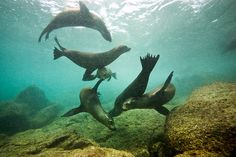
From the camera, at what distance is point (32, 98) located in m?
23.5

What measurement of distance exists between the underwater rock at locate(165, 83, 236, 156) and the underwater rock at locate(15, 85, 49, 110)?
2110cm

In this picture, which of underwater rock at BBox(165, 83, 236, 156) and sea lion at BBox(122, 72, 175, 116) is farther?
sea lion at BBox(122, 72, 175, 116)

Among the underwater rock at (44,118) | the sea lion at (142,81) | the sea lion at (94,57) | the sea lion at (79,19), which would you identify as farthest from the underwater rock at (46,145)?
the underwater rock at (44,118)

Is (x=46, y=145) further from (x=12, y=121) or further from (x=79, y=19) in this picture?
(x=12, y=121)

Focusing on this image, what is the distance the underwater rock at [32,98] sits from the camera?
75.3 feet

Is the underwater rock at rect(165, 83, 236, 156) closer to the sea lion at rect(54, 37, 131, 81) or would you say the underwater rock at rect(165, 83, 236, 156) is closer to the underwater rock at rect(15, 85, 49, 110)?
the sea lion at rect(54, 37, 131, 81)

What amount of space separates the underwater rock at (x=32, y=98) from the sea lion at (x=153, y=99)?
19831 mm

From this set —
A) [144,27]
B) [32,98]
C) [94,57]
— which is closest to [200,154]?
[94,57]

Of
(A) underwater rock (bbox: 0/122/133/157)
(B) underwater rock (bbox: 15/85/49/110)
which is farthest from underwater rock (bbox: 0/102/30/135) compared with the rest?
(A) underwater rock (bbox: 0/122/133/157)

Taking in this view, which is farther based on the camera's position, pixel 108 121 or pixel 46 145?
pixel 108 121

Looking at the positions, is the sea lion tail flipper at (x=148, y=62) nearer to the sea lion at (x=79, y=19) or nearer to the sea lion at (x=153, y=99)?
the sea lion at (x=153, y=99)

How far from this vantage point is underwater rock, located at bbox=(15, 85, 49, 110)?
23.0m

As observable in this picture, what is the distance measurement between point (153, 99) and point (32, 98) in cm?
2093

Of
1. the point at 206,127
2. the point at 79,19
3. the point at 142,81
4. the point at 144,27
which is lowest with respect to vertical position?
the point at 206,127
